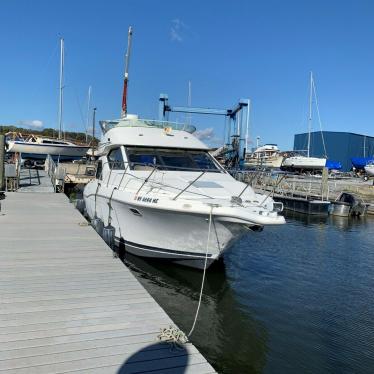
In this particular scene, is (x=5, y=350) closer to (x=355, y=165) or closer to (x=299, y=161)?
(x=299, y=161)

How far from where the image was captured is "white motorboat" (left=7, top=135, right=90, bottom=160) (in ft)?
101

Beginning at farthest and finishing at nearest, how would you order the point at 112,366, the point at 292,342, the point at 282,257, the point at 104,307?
the point at 282,257 → the point at 292,342 → the point at 104,307 → the point at 112,366

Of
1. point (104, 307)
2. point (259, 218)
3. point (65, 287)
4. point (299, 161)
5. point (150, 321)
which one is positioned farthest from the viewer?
point (299, 161)

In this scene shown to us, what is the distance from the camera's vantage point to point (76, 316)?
482 centimetres

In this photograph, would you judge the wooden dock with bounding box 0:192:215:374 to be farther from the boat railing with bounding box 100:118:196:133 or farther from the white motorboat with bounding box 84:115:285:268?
the boat railing with bounding box 100:118:196:133

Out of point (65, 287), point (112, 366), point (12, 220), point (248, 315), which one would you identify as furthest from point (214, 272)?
point (112, 366)

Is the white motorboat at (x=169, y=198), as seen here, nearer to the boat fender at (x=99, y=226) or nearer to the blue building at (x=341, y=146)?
the boat fender at (x=99, y=226)

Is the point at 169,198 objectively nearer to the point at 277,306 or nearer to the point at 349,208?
the point at 277,306

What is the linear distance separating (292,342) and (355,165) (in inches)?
2250

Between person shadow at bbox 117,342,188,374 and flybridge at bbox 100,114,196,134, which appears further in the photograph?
flybridge at bbox 100,114,196,134

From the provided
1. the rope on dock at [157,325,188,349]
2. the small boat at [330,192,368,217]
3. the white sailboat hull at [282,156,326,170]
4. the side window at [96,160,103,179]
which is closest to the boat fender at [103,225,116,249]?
the side window at [96,160,103,179]

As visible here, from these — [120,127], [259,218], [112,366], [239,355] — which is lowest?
[239,355]

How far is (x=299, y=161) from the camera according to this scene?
Answer: 47.4 m

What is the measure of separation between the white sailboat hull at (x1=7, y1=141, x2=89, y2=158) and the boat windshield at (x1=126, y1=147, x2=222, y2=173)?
2124cm
